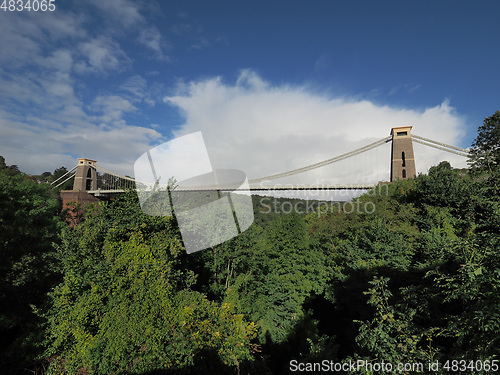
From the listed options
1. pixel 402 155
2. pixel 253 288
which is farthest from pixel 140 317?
pixel 402 155

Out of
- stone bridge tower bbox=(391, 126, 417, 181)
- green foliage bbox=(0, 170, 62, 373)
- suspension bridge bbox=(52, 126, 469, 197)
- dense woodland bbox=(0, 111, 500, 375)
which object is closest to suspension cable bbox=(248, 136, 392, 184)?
suspension bridge bbox=(52, 126, 469, 197)

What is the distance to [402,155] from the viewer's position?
123 ft

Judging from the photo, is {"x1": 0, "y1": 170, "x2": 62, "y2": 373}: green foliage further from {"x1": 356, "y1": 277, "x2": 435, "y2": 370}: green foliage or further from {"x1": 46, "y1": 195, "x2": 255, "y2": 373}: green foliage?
{"x1": 356, "y1": 277, "x2": 435, "y2": 370}: green foliage

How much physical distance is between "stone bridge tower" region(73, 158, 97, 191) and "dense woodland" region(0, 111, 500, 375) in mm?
28121

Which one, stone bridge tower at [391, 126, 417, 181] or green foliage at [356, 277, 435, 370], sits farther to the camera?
stone bridge tower at [391, 126, 417, 181]

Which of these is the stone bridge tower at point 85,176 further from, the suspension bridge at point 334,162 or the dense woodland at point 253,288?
the dense woodland at point 253,288

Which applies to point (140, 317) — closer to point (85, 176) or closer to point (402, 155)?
point (402, 155)

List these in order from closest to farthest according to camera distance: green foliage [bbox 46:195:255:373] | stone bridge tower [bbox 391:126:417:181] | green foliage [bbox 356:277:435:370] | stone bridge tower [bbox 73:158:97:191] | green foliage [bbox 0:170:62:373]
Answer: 1. green foliage [bbox 356:277:435:370]
2. green foliage [bbox 46:195:255:373]
3. green foliage [bbox 0:170:62:373]
4. stone bridge tower [bbox 391:126:417:181]
5. stone bridge tower [bbox 73:158:97:191]

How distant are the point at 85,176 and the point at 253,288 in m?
43.6

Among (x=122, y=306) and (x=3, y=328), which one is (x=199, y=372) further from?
(x=3, y=328)

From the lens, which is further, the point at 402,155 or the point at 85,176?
the point at 85,176

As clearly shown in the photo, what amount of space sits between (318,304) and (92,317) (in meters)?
18.6

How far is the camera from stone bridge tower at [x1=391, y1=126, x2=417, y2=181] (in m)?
36.2

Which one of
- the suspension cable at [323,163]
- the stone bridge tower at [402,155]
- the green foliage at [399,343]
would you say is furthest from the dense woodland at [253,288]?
the suspension cable at [323,163]
